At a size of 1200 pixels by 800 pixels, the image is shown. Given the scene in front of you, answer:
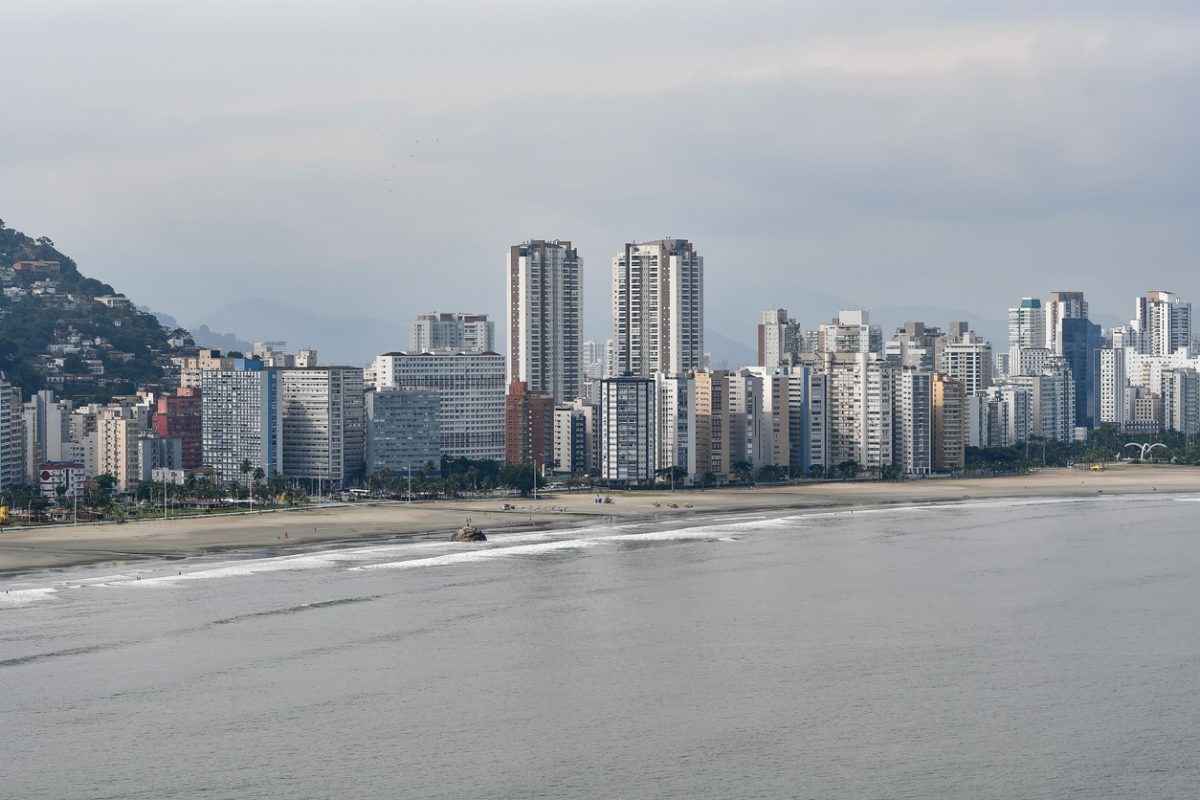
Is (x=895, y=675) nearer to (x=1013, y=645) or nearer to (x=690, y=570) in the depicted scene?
(x=1013, y=645)

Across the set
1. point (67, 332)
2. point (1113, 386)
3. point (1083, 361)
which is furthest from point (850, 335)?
point (67, 332)

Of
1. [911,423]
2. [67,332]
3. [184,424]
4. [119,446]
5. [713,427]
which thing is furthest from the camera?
[67,332]

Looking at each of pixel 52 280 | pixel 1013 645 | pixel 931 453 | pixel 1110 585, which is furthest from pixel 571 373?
pixel 1013 645

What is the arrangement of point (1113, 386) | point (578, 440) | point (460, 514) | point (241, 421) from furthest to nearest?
point (1113, 386) < point (578, 440) < point (241, 421) < point (460, 514)

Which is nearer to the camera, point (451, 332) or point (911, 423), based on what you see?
point (911, 423)

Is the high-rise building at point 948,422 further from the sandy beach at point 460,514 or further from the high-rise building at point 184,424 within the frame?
the high-rise building at point 184,424

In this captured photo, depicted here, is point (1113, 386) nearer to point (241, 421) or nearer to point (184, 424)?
point (184, 424)

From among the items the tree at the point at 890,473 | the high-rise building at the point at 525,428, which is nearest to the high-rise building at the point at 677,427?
the high-rise building at the point at 525,428
